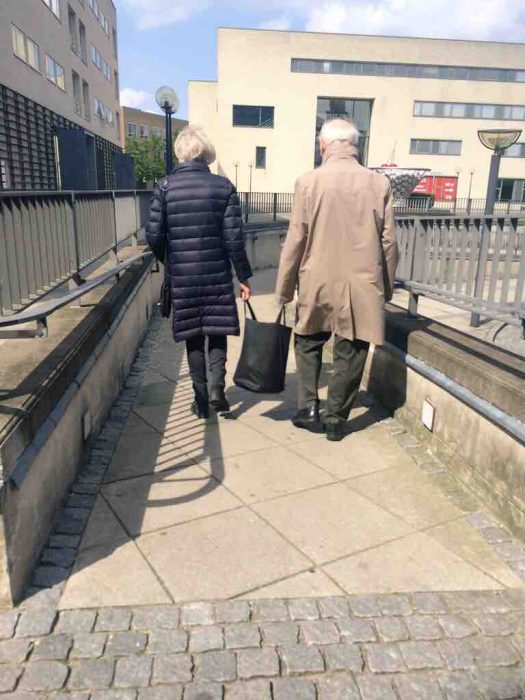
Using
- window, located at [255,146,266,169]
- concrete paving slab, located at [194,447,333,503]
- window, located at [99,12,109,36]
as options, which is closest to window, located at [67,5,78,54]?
window, located at [99,12,109,36]

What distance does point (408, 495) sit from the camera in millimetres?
3346

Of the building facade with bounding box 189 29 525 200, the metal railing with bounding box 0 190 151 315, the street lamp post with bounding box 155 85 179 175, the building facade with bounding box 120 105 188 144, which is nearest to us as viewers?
the metal railing with bounding box 0 190 151 315

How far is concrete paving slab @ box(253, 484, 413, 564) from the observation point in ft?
9.31

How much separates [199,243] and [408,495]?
2.19 m

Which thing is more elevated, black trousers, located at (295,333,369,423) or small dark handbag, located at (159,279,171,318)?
small dark handbag, located at (159,279,171,318)

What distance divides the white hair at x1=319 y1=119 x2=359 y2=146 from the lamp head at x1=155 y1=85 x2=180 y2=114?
897cm

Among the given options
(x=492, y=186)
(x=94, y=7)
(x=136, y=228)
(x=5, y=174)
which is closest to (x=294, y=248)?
(x=136, y=228)

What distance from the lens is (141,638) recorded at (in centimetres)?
219

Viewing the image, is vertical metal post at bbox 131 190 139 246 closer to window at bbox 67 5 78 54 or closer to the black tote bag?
the black tote bag

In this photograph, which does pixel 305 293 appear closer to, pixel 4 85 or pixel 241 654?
pixel 241 654

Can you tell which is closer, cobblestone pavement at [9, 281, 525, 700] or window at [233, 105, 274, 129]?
cobblestone pavement at [9, 281, 525, 700]

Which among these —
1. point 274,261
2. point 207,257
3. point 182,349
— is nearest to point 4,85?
point 274,261

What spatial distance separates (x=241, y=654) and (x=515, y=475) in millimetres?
1631

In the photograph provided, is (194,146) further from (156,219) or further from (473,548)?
(473,548)
